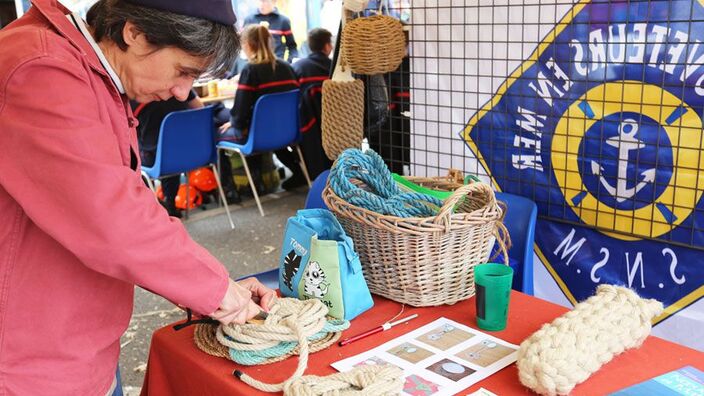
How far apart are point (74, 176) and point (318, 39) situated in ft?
14.3

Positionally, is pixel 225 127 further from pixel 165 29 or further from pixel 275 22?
pixel 165 29

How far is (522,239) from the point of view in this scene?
209 cm

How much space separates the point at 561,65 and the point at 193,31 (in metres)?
1.41

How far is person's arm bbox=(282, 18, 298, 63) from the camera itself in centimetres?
663

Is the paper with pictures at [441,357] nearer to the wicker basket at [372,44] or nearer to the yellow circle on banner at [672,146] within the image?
the yellow circle on banner at [672,146]

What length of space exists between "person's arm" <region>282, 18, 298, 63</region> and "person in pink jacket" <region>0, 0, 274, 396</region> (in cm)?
554

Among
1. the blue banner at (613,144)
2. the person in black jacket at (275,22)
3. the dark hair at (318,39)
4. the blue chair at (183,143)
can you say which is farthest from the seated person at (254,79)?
the blue banner at (613,144)

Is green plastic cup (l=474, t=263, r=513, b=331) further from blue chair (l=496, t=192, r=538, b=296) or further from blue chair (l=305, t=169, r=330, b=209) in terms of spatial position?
blue chair (l=305, t=169, r=330, b=209)

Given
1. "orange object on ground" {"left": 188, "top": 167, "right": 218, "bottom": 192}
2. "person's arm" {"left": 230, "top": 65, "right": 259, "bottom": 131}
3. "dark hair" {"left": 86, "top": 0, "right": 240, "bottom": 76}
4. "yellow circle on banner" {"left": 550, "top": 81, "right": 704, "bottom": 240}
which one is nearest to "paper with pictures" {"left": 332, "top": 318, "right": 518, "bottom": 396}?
"dark hair" {"left": 86, "top": 0, "right": 240, "bottom": 76}

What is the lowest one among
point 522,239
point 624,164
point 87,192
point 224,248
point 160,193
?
point 224,248

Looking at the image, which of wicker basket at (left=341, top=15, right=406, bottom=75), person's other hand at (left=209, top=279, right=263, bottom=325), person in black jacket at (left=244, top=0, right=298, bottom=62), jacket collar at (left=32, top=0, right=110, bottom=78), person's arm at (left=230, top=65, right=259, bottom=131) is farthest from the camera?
person in black jacket at (left=244, top=0, right=298, bottom=62)

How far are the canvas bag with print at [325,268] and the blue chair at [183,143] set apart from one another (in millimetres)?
2769

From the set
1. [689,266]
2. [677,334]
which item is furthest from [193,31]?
[677,334]

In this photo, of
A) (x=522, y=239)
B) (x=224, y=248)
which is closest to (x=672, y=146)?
(x=522, y=239)
